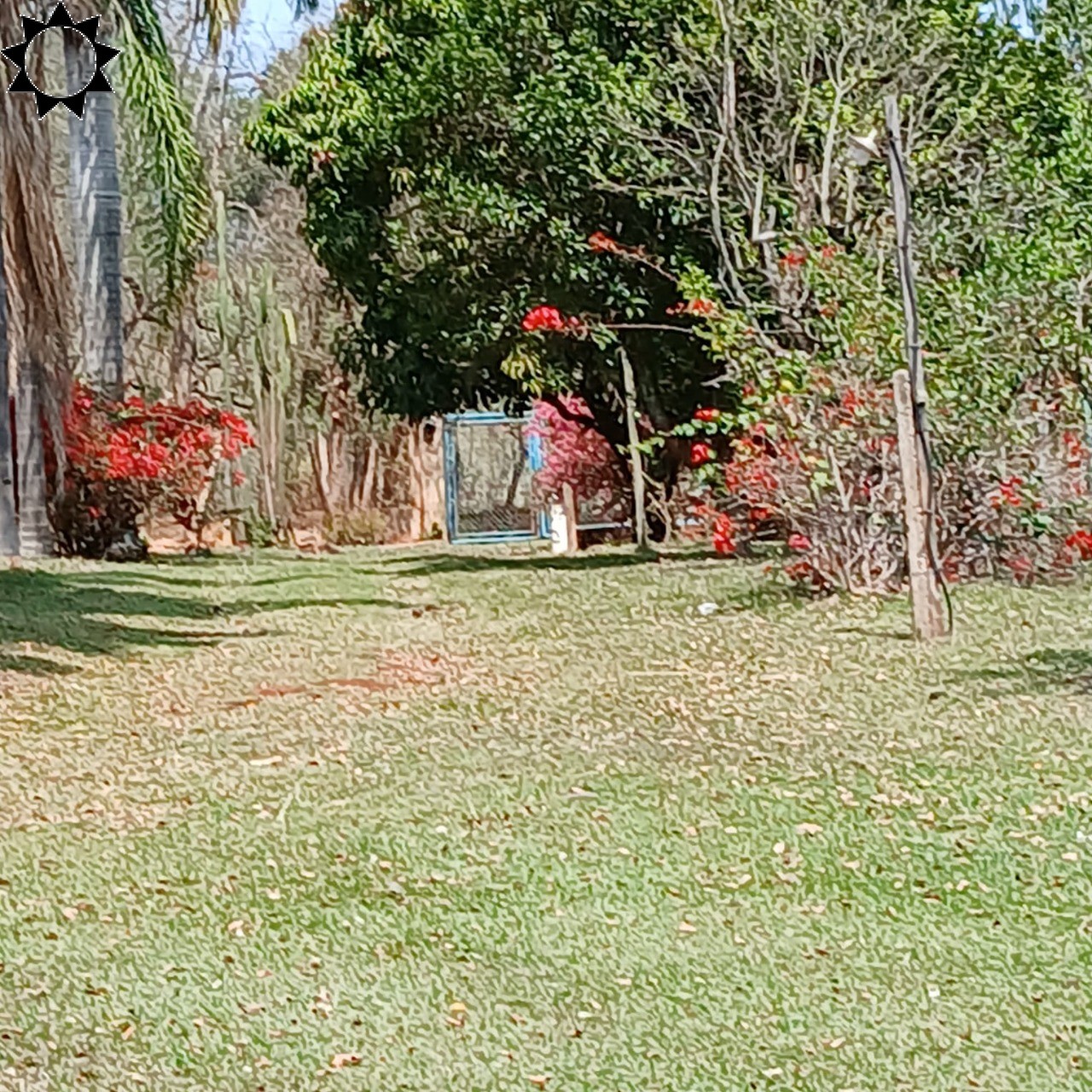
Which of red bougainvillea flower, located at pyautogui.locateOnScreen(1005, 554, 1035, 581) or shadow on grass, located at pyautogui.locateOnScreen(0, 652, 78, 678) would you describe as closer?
shadow on grass, located at pyautogui.locateOnScreen(0, 652, 78, 678)

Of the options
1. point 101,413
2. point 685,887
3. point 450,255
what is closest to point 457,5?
point 450,255

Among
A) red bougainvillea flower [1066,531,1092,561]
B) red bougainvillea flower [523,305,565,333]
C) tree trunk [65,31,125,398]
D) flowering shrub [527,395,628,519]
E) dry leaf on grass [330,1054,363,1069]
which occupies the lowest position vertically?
dry leaf on grass [330,1054,363,1069]

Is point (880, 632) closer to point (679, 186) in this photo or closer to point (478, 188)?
point (679, 186)

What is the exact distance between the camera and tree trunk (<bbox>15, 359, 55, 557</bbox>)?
1659 centimetres

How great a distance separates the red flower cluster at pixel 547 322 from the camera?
1536 centimetres

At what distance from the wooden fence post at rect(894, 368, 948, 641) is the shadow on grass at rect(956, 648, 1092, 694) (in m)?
0.72

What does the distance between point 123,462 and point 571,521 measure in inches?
217

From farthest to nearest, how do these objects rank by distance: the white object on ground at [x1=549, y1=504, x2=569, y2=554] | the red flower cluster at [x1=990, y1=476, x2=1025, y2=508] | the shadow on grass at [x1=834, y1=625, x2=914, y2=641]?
the white object on ground at [x1=549, y1=504, x2=569, y2=554] < the red flower cluster at [x1=990, y1=476, x2=1025, y2=508] < the shadow on grass at [x1=834, y1=625, x2=914, y2=641]

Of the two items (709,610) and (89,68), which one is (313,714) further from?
(89,68)

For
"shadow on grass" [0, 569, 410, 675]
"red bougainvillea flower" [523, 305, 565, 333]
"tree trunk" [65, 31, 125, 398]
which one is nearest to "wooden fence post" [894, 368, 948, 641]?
"shadow on grass" [0, 569, 410, 675]

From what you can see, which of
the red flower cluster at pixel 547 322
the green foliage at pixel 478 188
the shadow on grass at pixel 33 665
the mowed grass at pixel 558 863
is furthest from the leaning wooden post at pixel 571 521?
the shadow on grass at pixel 33 665

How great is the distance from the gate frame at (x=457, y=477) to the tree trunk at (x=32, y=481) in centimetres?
637

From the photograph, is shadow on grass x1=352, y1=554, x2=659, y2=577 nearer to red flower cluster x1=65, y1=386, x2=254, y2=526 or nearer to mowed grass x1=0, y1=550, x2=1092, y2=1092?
red flower cluster x1=65, y1=386, x2=254, y2=526

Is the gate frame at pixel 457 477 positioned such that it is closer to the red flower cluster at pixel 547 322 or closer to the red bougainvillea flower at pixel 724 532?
the red flower cluster at pixel 547 322
